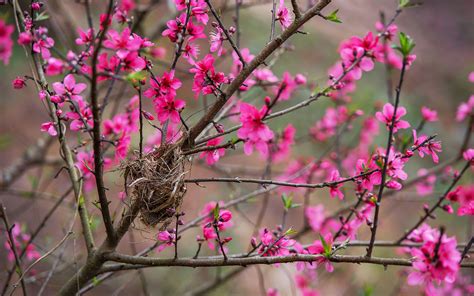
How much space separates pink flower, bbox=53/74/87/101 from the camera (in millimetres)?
1782

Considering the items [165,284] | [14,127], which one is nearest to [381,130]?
[165,284]

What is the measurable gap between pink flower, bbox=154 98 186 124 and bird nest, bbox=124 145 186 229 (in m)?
0.12

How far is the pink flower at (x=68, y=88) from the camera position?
1.78m

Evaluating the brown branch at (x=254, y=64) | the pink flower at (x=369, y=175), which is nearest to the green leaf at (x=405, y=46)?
the brown branch at (x=254, y=64)

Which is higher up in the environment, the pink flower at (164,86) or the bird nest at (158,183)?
the pink flower at (164,86)

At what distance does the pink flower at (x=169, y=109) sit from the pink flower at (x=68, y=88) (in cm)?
30

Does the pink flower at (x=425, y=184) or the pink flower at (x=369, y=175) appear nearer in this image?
the pink flower at (x=369, y=175)

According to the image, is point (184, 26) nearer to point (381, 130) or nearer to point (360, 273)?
point (360, 273)

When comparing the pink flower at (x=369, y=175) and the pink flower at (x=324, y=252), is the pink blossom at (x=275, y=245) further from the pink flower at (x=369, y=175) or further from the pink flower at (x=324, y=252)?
the pink flower at (x=369, y=175)

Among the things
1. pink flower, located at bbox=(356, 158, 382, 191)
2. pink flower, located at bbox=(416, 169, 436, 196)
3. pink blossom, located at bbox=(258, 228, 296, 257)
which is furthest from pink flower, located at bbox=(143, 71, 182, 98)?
pink flower, located at bbox=(416, 169, 436, 196)

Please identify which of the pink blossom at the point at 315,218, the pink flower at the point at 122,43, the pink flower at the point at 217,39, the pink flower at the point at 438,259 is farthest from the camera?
the pink blossom at the point at 315,218

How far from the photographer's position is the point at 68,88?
72.3 inches

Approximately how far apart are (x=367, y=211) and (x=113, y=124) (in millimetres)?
1301

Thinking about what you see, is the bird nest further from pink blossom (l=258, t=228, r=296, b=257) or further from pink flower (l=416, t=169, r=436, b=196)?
pink flower (l=416, t=169, r=436, b=196)
